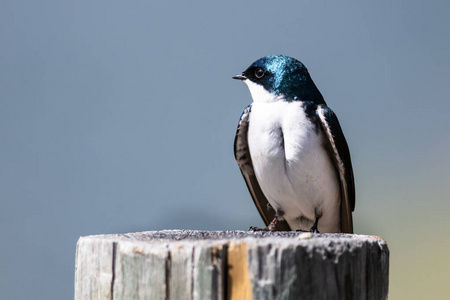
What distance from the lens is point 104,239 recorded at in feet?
4.67

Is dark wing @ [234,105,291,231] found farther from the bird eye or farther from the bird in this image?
the bird eye

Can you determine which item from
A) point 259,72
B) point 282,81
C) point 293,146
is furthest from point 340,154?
point 259,72

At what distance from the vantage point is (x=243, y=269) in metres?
1.22

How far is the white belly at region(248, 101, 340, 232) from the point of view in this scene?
2.71m

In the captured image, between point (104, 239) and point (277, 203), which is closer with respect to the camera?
point (104, 239)

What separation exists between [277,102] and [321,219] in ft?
2.23

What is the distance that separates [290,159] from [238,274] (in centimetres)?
154

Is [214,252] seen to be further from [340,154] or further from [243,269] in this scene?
[340,154]

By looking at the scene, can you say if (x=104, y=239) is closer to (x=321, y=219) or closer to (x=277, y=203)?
(x=277, y=203)

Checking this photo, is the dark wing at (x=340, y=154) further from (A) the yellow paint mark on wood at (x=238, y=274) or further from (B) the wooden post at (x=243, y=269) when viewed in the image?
(A) the yellow paint mark on wood at (x=238, y=274)

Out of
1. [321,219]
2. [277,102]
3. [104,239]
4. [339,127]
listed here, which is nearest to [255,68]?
[277,102]

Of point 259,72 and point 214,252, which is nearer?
point 214,252

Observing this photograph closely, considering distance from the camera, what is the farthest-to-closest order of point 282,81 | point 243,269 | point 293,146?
point 282,81 → point 293,146 → point 243,269

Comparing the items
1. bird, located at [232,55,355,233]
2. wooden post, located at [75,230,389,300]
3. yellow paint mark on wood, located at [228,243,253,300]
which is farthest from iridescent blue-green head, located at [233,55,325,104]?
yellow paint mark on wood, located at [228,243,253,300]
